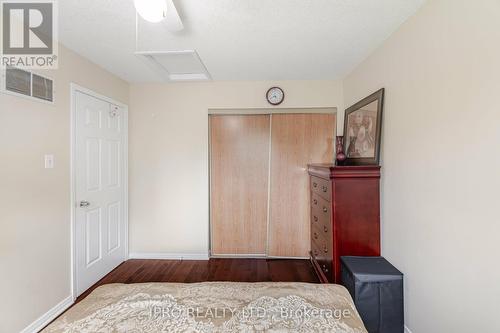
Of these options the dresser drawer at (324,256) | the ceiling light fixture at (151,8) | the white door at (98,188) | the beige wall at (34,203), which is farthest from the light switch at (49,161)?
the dresser drawer at (324,256)

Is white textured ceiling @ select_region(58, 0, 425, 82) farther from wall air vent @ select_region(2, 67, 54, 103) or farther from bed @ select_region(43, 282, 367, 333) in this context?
bed @ select_region(43, 282, 367, 333)

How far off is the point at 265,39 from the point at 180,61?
1058mm

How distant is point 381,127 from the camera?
202 cm

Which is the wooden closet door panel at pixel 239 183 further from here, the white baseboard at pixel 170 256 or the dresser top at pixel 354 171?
the dresser top at pixel 354 171

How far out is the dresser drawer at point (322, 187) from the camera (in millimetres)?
2078

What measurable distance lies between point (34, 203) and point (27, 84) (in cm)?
93

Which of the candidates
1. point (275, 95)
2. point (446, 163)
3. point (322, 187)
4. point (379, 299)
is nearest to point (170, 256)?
point (322, 187)

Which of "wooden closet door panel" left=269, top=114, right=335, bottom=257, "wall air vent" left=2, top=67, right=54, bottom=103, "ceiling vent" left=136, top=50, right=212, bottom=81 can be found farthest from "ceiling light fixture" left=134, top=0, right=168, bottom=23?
"wooden closet door panel" left=269, top=114, right=335, bottom=257

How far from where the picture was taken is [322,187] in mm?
2303

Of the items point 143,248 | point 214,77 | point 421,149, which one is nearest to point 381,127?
point 421,149

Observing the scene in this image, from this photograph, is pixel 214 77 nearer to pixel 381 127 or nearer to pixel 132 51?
pixel 132 51

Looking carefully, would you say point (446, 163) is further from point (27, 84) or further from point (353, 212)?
point (27, 84)

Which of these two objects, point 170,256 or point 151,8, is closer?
point 151,8

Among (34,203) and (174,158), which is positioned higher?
(174,158)
